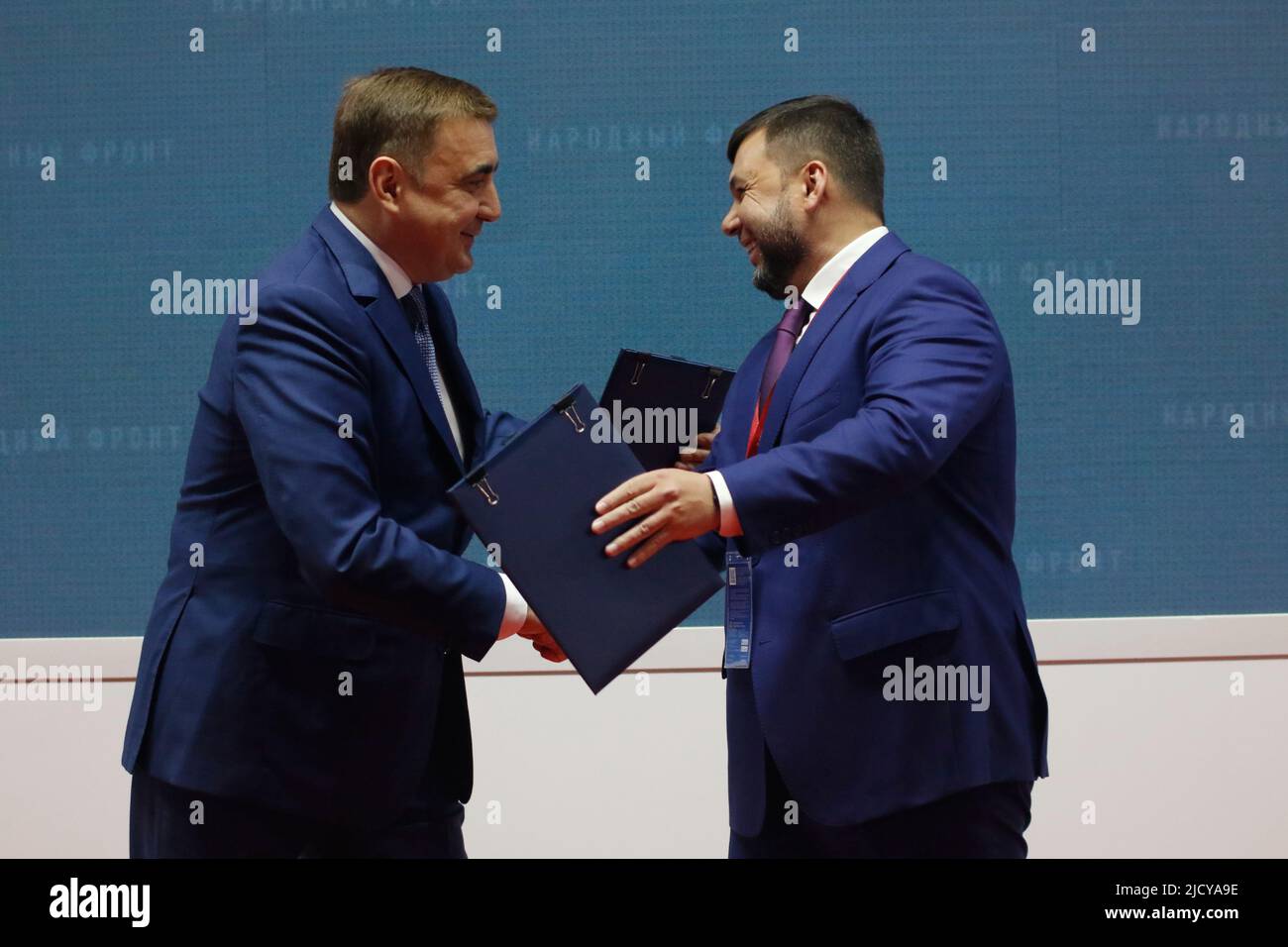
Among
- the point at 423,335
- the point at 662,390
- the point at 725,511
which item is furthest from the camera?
the point at 662,390

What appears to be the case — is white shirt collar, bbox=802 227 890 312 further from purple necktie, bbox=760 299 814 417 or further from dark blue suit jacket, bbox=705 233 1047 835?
dark blue suit jacket, bbox=705 233 1047 835

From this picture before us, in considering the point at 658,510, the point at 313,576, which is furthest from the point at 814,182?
the point at 313,576

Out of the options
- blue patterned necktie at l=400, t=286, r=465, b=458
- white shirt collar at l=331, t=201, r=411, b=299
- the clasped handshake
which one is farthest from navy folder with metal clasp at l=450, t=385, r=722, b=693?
white shirt collar at l=331, t=201, r=411, b=299

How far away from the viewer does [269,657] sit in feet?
6.09

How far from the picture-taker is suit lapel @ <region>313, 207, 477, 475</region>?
6.37 feet

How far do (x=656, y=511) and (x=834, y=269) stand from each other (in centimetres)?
60

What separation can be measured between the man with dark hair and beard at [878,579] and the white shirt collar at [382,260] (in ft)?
1.65

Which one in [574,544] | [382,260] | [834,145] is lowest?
[574,544]

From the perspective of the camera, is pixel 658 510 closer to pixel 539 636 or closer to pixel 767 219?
pixel 539 636

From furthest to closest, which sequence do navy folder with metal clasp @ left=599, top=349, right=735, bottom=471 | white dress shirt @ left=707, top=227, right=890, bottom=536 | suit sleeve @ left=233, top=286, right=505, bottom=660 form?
1. navy folder with metal clasp @ left=599, top=349, right=735, bottom=471
2. white dress shirt @ left=707, top=227, right=890, bottom=536
3. suit sleeve @ left=233, top=286, right=505, bottom=660

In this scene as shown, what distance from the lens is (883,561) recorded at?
1.97m

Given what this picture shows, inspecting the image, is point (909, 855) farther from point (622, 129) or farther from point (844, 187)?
point (622, 129)

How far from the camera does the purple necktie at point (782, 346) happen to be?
219cm

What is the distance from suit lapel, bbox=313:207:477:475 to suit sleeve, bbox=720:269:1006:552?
453 millimetres
